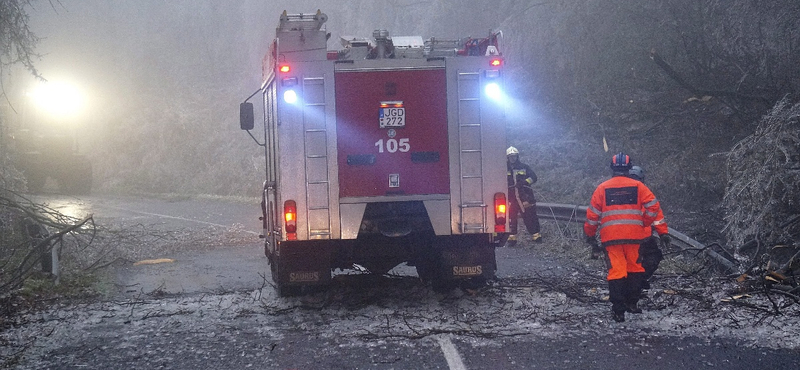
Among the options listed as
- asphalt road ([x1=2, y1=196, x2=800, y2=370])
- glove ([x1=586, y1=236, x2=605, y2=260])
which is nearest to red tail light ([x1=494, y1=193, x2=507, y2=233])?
asphalt road ([x1=2, y1=196, x2=800, y2=370])

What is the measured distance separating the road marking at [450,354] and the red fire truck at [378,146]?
5.39ft

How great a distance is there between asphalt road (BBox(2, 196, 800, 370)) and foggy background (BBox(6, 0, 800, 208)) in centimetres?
292

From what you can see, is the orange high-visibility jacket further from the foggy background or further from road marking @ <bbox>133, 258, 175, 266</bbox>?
road marking @ <bbox>133, 258, 175, 266</bbox>

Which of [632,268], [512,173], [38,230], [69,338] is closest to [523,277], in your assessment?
[632,268]

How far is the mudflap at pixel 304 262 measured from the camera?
776 cm

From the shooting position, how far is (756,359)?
17.9ft

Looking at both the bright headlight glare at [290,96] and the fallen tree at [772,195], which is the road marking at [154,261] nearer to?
the bright headlight glare at [290,96]

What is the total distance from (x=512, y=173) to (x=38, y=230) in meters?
7.13

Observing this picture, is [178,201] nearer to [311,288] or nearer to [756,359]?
[311,288]

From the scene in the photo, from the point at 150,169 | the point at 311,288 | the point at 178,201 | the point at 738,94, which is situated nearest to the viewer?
the point at 311,288

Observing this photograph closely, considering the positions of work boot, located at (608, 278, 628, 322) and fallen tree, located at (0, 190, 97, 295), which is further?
fallen tree, located at (0, 190, 97, 295)

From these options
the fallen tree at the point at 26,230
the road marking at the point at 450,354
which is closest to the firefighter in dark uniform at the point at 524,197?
the road marking at the point at 450,354

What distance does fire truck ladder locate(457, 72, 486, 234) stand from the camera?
7.64 m

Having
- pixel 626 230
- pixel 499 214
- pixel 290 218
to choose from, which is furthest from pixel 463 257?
pixel 290 218
